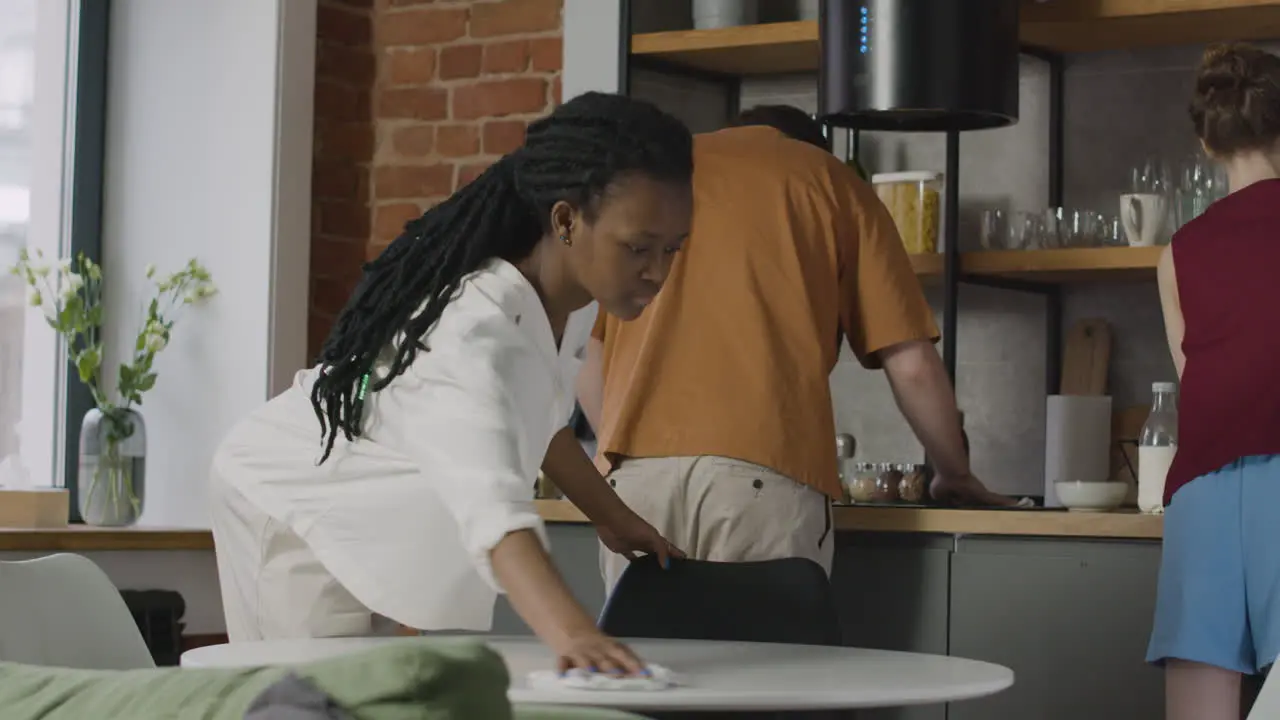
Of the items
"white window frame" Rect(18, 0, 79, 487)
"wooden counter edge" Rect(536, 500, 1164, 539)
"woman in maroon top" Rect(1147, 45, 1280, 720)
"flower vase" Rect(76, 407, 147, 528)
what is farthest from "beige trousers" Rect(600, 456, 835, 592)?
"white window frame" Rect(18, 0, 79, 487)

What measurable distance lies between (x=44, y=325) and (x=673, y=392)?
2.02 meters

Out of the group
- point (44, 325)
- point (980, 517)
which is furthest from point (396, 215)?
point (980, 517)

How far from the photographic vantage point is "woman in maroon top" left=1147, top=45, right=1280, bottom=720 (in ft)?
8.68

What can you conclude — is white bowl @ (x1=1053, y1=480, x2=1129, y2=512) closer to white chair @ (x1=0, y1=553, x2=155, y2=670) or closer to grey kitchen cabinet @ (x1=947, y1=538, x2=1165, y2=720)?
grey kitchen cabinet @ (x1=947, y1=538, x2=1165, y2=720)

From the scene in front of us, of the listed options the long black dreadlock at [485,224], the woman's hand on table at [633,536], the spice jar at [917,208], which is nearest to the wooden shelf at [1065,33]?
the spice jar at [917,208]

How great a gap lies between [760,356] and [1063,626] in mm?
648

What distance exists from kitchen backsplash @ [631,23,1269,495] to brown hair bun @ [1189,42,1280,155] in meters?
1.08

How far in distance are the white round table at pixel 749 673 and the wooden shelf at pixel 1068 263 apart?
1.70 meters

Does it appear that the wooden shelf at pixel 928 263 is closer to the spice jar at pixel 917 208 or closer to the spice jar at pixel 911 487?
the spice jar at pixel 917 208

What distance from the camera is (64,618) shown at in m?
2.16

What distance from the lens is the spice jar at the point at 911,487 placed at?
11.8ft

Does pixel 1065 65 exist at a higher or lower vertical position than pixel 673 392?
higher

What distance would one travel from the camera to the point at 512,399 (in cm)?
180

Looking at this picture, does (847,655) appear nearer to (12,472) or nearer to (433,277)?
(433,277)
